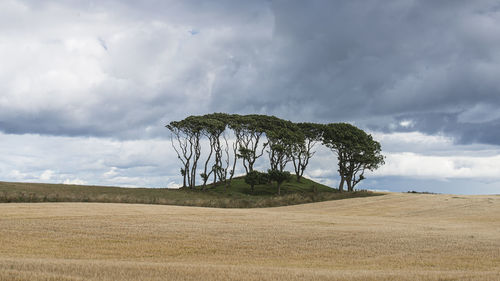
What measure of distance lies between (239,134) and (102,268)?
81486 millimetres

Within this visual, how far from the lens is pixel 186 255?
763 inches

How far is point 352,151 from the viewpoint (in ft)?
293

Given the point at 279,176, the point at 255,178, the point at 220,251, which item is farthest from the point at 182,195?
the point at 220,251

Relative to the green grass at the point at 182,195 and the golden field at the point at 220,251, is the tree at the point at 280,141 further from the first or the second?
the golden field at the point at 220,251

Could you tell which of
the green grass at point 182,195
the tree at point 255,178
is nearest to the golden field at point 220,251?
the green grass at point 182,195

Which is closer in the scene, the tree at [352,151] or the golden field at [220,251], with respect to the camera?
the golden field at [220,251]

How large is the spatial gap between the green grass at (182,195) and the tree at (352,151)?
814cm

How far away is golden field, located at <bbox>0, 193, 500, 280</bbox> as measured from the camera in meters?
14.1

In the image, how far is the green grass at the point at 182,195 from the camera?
52.2 m

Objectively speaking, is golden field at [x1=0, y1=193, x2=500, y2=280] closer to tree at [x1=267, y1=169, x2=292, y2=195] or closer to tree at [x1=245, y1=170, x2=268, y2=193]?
tree at [x1=267, y1=169, x2=292, y2=195]

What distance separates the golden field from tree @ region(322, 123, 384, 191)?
196 ft

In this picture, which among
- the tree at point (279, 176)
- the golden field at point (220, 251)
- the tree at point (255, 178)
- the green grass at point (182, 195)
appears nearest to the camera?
the golden field at point (220, 251)

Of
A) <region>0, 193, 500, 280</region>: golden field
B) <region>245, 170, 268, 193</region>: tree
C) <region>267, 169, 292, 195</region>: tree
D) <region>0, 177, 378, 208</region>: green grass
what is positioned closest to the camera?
<region>0, 193, 500, 280</region>: golden field

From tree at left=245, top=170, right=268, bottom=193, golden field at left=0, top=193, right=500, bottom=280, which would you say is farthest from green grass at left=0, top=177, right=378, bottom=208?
golden field at left=0, top=193, right=500, bottom=280
